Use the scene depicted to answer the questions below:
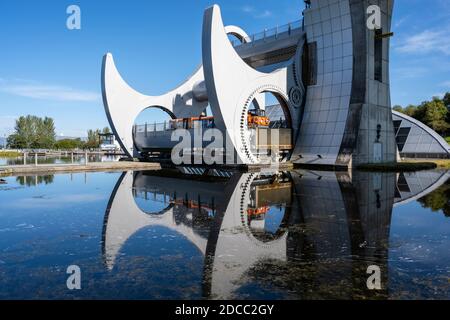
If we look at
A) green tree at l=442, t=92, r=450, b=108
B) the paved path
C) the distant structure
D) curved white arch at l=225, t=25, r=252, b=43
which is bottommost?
the paved path

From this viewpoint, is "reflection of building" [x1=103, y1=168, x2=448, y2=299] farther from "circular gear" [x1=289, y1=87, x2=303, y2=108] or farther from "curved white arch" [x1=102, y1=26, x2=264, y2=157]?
"curved white arch" [x1=102, y1=26, x2=264, y2=157]

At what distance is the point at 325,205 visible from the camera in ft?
35.0

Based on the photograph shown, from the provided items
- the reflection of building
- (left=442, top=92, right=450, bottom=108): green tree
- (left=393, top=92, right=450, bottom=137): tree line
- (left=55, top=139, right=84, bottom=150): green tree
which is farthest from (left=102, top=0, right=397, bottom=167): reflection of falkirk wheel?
(left=55, top=139, right=84, bottom=150): green tree

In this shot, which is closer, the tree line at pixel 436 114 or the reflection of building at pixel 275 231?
the reflection of building at pixel 275 231

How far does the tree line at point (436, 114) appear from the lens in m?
59.3

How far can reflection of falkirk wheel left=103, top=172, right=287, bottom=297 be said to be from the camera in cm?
516

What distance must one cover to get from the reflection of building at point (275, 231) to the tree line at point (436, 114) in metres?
54.1

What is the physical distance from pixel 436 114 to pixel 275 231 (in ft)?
207

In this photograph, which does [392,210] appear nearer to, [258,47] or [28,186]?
[28,186]

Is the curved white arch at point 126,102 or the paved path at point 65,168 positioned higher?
the curved white arch at point 126,102

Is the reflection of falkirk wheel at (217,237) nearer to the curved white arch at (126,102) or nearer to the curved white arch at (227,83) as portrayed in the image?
the curved white arch at (227,83)

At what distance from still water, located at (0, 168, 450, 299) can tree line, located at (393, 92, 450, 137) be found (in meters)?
55.5

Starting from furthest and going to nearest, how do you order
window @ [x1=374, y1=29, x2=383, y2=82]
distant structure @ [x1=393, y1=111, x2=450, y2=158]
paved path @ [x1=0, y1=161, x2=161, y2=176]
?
distant structure @ [x1=393, y1=111, x2=450, y2=158] < window @ [x1=374, y1=29, x2=383, y2=82] < paved path @ [x1=0, y1=161, x2=161, y2=176]

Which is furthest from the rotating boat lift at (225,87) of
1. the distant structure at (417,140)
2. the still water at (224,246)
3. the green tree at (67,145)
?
the green tree at (67,145)
